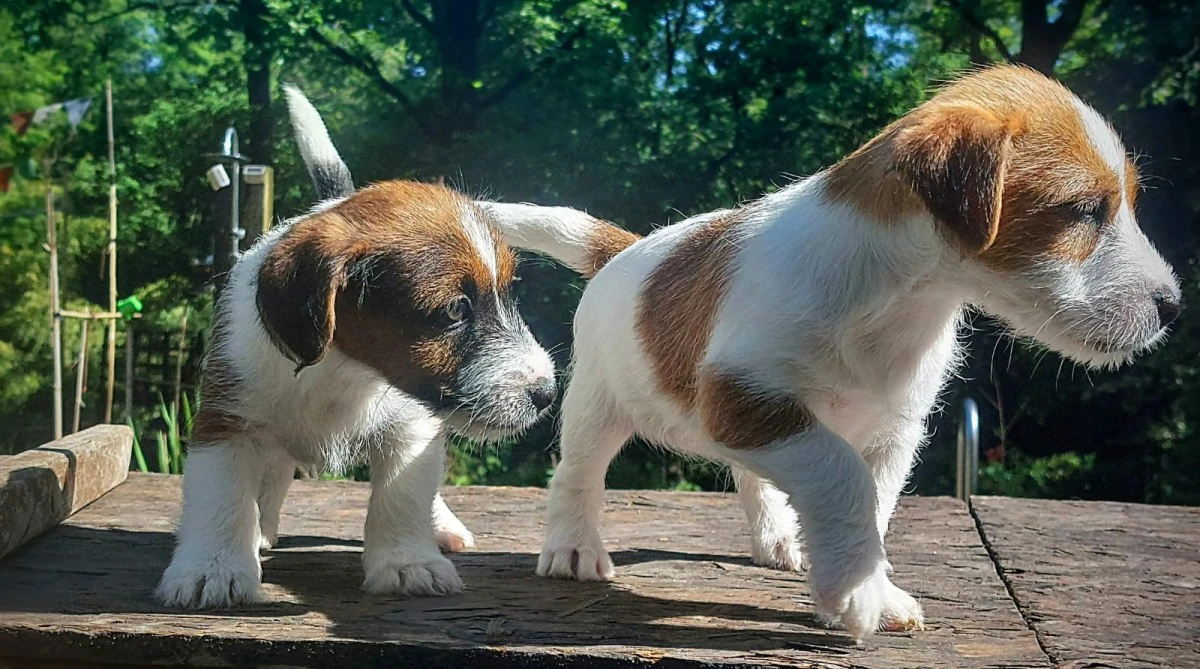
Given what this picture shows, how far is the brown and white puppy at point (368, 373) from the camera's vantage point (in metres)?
2.36

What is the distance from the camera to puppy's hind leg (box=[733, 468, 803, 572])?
2.92m

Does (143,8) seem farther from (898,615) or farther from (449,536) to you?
(898,615)

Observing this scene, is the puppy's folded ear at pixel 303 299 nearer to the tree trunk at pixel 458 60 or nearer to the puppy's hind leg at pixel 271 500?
the puppy's hind leg at pixel 271 500

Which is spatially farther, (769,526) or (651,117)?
(651,117)

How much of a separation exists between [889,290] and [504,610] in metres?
1.02

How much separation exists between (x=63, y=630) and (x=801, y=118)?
13.0ft

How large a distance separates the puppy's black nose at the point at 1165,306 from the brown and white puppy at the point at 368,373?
117cm

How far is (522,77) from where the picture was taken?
5.69 meters

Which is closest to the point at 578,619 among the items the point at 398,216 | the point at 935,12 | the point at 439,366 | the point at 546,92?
the point at 439,366

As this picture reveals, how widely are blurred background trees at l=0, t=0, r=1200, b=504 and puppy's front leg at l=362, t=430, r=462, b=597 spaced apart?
2386 millimetres

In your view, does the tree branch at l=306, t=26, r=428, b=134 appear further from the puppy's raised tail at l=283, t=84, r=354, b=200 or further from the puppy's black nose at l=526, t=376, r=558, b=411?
the puppy's black nose at l=526, t=376, r=558, b=411

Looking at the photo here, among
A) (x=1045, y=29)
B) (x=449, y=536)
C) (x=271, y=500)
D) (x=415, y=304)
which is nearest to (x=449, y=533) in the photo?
(x=449, y=536)

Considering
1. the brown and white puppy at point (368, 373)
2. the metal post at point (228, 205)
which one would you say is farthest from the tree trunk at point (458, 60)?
the brown and white puppy at point (368, 373)

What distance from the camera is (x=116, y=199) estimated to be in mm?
6305
